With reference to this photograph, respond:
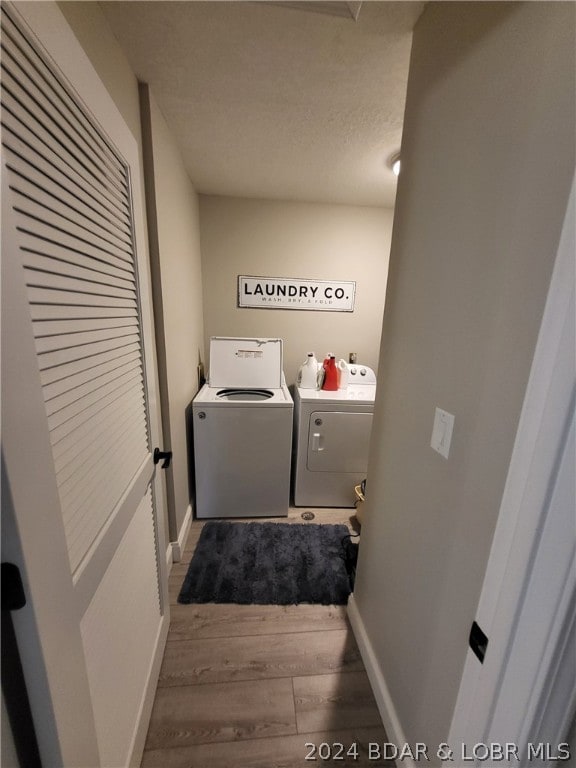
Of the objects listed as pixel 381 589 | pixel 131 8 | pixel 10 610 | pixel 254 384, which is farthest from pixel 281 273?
pixel 10 610

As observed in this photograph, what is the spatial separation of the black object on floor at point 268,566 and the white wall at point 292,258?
4.94ft

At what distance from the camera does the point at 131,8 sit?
3.11 feet

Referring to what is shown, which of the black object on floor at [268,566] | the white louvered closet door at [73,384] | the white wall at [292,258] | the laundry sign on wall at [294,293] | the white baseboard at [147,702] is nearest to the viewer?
the white louvered closet door at [73,384]

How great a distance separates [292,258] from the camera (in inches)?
102

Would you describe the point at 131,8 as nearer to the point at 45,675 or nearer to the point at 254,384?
the point at 45,675

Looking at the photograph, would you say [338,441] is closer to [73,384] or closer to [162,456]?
[162,456]

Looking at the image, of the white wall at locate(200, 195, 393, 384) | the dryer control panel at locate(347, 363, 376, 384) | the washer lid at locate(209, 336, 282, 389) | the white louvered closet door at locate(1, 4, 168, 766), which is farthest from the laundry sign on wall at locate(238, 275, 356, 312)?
the white louvered closet door at locate(1, 4, 168, 766)

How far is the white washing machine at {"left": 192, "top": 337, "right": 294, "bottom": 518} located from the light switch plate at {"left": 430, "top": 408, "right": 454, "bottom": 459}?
1237mm

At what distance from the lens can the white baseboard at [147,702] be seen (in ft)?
3.07

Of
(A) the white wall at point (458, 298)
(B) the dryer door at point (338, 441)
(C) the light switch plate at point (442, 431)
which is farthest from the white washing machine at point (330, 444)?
(C) the light switch plate at point (442, 431)

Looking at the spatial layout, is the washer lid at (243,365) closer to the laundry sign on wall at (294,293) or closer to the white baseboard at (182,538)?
the laundry sign on wall at (294,293)

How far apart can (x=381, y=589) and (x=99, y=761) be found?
3.15 ft

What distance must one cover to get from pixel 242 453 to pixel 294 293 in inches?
59.0

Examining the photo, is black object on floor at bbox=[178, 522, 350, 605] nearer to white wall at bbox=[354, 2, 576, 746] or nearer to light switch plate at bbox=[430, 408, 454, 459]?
white wall at bbox=[354, 2, 576, 746]
